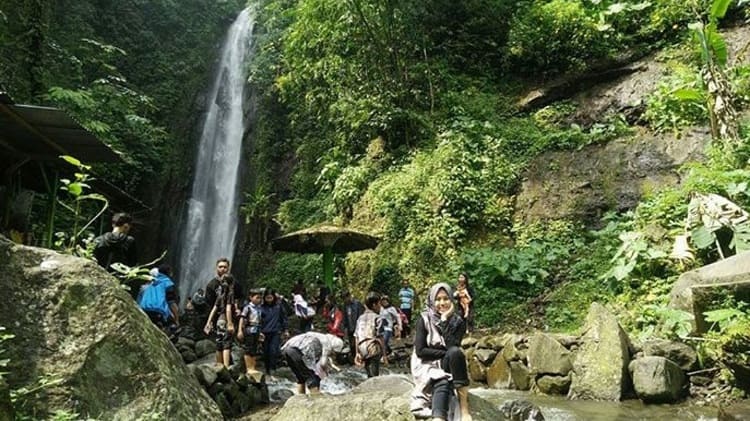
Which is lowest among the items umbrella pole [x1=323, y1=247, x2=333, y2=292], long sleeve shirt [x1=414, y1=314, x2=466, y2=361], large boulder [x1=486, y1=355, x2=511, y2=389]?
large boulder [x1=486, y1=355, x2=511, y2=389]

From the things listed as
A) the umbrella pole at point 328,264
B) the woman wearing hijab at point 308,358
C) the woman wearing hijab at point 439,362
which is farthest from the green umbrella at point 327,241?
the woman wearing hijab at point 439,362

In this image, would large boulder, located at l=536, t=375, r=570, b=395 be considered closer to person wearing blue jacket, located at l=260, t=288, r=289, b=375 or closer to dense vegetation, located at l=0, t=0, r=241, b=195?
person wearing blue jacket, located at l=260, t=288, r=289, b=375

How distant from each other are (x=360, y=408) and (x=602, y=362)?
379 cm

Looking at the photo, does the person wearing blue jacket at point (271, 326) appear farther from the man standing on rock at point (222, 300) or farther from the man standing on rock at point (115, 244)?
the man standing on rock at point (115, 244)

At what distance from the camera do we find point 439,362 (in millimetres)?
4750

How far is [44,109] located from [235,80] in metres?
21.8

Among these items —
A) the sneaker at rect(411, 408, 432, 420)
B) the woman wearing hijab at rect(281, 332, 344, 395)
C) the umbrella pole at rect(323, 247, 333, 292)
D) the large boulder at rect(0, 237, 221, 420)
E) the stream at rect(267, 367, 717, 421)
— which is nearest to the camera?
the large boulder at rect(0, 237, 221, 420)

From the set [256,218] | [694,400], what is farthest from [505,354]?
[256,218]

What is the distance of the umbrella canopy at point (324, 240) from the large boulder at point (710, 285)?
679cm

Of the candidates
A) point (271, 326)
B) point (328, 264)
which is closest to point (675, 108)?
point (328, 264)

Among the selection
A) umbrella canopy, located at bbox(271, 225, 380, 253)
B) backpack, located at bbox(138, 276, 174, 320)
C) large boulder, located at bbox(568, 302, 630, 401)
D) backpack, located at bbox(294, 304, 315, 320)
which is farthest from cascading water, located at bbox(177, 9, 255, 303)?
large boulder, located at bbox(568, 302, 630, 401)

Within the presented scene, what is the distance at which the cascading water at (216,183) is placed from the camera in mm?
22609

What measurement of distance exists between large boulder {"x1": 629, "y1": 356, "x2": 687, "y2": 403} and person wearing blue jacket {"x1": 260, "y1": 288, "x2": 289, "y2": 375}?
490 cm

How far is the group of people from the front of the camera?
4703mm
